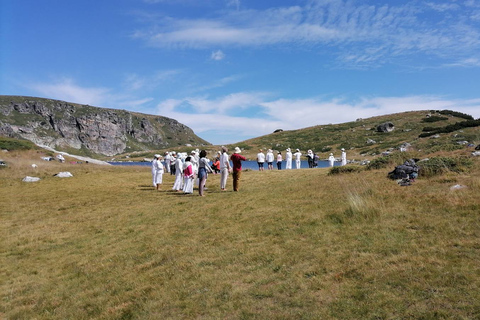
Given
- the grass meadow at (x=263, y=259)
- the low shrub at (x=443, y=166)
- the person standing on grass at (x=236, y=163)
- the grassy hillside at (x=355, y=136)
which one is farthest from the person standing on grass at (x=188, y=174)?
the grassy hillside at (x=355, y=136)

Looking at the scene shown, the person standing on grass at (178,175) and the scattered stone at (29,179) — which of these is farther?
the scattered stone at (29,179)

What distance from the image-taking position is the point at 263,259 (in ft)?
25.8

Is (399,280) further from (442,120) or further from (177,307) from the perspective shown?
(442,120)

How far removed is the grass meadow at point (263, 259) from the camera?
18.7ft

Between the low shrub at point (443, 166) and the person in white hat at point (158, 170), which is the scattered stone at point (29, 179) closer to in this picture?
the person in white hat at point (158, 170)

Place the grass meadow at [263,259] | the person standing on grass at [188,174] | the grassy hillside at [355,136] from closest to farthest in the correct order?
1. the grass meadow at [263,259]
2. the person standing on grass at [188,174]
3. the grassy hillside at [355,136]

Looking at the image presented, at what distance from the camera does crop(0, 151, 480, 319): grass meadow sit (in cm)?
569

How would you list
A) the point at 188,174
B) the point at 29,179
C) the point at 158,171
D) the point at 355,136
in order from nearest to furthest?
1. the point at 188,174
2. the point at 158,171
3. the point at 29,179
4. the point at 355,136

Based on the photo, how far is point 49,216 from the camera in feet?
51.3

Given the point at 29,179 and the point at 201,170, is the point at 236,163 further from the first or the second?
the point at 29,179

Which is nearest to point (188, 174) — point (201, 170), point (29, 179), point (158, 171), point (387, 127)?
point (201, 170)

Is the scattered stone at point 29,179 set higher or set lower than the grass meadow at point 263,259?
higher

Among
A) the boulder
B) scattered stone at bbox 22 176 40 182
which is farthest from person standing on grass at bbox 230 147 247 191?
the boulder

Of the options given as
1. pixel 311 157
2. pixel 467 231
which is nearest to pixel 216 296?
pixel 467 231
